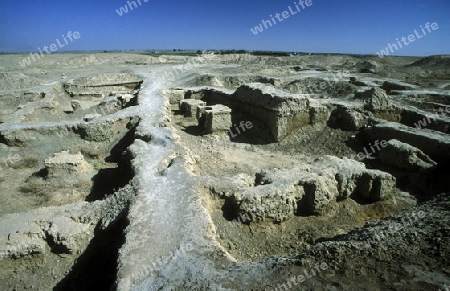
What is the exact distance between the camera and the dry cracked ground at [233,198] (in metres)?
3.46

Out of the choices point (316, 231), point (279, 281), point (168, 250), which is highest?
point (168, 250)

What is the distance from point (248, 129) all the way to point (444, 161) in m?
6.71

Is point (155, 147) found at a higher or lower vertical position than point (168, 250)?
higher

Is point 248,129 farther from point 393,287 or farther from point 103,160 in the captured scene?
point 393,287

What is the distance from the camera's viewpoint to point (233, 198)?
5633 millimetres

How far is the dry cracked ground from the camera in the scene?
11.3 feet

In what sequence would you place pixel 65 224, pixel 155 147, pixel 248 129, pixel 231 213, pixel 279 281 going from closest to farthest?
1. pixel 279 281
2. pixel 65 224
3. pixel 231 213
4. pixel 155 147
5. pixel 248 129

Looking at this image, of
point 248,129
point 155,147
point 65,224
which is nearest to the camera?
point 65,224

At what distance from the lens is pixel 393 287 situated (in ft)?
9.41

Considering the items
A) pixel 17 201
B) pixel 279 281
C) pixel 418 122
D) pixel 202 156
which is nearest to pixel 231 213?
pixel 279 281

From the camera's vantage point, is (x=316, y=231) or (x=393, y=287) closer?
(x=393, y=287)

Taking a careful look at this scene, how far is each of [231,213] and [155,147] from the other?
11.3ft

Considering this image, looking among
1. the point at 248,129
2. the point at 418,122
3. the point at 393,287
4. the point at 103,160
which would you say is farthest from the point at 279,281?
the point at 418,122

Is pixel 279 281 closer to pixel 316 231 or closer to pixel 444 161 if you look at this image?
pixel 316 231
